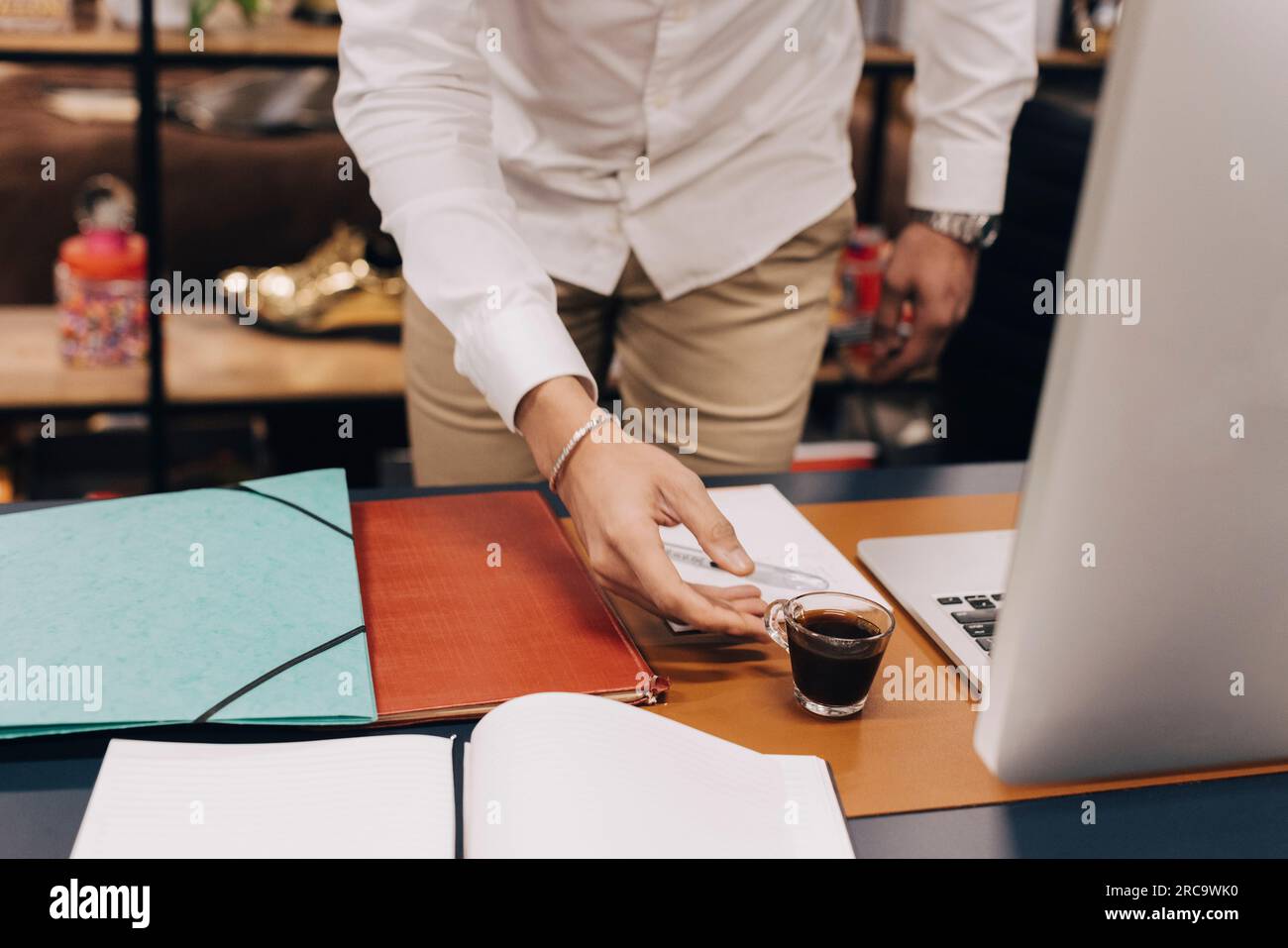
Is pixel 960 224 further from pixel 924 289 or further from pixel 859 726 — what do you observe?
pixel 859 726

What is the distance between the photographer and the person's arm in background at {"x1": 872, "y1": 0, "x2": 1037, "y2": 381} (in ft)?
4.64

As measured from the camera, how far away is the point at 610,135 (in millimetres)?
1278

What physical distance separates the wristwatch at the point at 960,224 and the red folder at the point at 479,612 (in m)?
0.62

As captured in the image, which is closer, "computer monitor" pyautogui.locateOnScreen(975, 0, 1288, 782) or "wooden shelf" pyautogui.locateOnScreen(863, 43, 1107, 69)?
"computer monitor" pyautogui.locateOnScreen(975, 0, 1288, 782)

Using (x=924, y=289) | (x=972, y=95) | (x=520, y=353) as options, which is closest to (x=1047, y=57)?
(x=972, y=95)

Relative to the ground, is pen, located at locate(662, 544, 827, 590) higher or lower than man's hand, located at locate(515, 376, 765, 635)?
lower

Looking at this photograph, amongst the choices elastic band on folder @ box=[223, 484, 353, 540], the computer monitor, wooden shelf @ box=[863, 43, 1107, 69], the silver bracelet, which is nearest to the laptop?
the computer monitor

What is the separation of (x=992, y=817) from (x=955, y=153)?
936 millimetres

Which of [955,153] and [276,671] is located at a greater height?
[955,153]

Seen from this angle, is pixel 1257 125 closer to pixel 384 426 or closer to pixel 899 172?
pixel 384 426

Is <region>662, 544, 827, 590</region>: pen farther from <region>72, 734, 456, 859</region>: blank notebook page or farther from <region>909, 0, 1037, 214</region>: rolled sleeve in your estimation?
<region>909, 0, 1037, 214</region>: rolled sleeve

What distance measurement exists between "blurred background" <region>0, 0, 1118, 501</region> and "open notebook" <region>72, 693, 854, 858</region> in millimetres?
1149

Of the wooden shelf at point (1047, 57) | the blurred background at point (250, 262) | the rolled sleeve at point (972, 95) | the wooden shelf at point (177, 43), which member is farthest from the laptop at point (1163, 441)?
the wooden shelf at point (1047, 57)

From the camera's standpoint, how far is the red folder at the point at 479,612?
79cm
